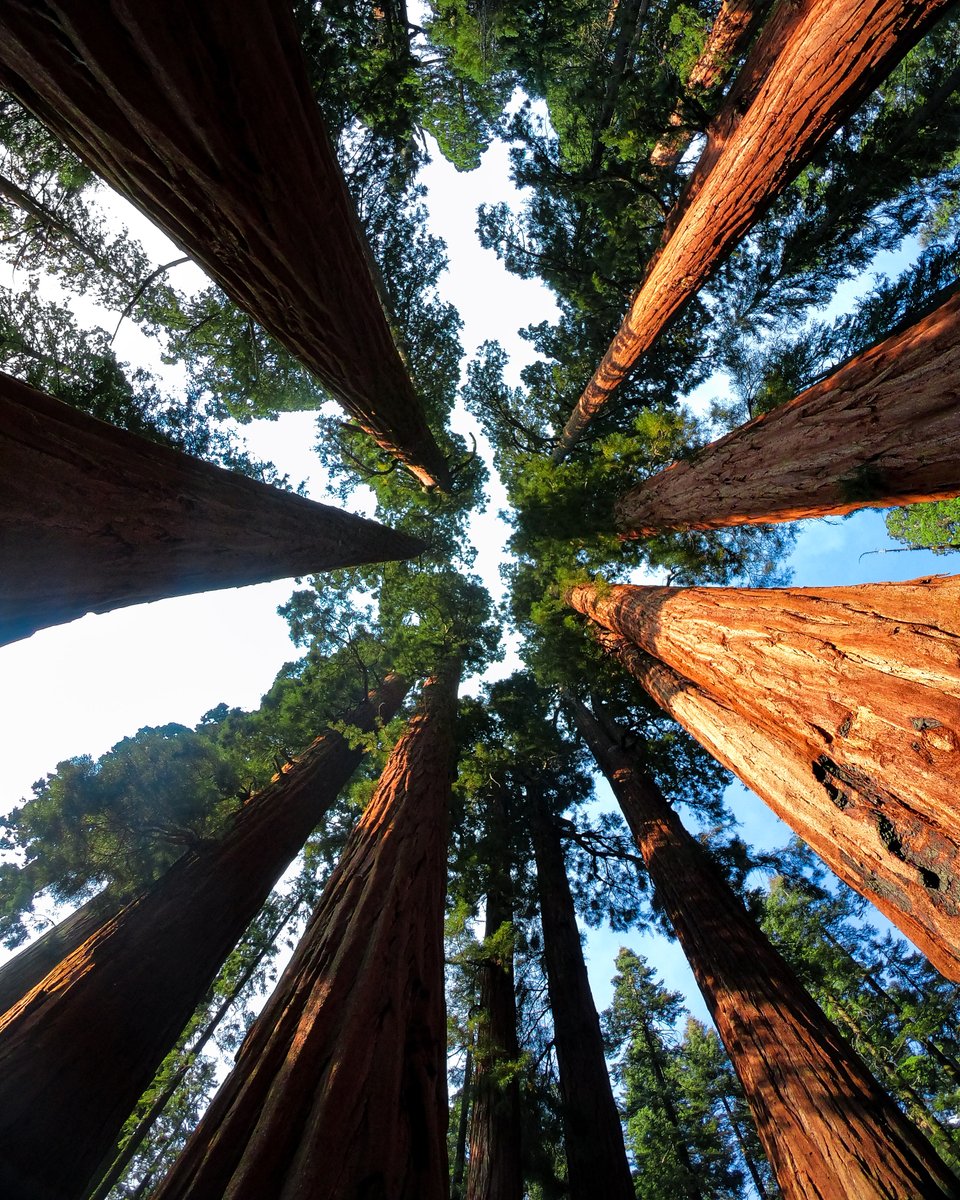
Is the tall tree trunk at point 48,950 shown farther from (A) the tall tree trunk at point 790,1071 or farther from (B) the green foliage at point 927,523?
(B) the green foliage at point 927,523

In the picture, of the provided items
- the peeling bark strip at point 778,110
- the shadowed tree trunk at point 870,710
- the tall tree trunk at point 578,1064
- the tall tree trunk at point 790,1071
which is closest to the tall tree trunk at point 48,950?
the tall tree trunk at point 578,1064

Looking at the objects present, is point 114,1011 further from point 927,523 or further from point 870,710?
point 927,523

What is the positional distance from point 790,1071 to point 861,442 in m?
4.60

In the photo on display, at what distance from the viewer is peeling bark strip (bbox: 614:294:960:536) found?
110 inches

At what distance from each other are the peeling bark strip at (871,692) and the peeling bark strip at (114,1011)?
493cm

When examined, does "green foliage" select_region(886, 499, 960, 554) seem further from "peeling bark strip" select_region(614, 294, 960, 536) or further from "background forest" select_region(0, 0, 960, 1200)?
"peeling bark strip" select_region(614, 294, 960, 536)

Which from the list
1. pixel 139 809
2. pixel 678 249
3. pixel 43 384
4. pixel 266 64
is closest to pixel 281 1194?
pixel 266 64

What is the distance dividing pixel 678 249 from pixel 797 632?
15.7 feet

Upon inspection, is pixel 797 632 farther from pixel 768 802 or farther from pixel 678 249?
pixel 678 249

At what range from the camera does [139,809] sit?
528 cm

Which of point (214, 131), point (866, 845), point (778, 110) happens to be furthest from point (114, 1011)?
point (778, 110)

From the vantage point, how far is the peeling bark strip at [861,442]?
2793mm

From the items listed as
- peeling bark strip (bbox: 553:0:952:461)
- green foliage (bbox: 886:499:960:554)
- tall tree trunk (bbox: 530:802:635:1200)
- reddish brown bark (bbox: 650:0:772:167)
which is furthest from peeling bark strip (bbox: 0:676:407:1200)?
green foliage (bbox: 886:499:960:554)

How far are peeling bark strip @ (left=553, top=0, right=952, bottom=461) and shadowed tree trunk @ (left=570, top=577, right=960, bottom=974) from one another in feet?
11.6
